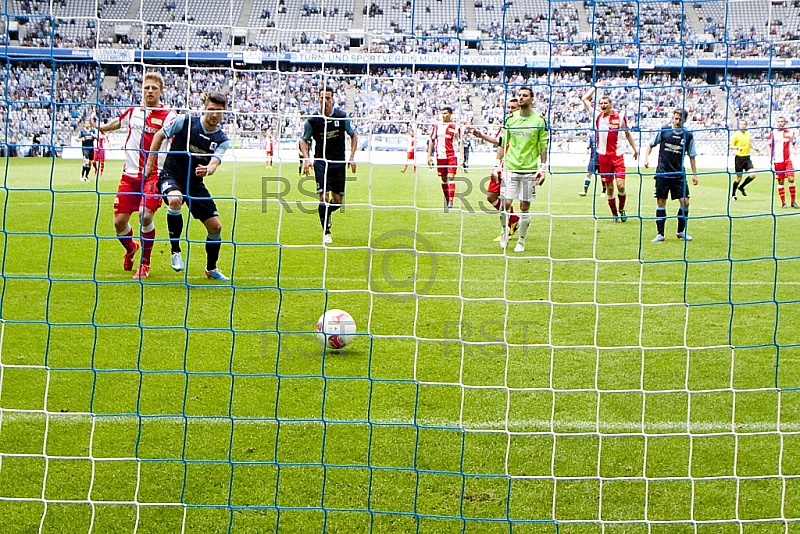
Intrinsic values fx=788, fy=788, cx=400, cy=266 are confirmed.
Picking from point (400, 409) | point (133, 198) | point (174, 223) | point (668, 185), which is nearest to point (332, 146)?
point (174, 223)

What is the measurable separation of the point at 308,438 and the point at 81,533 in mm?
1274

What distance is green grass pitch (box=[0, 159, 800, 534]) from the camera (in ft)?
11.8

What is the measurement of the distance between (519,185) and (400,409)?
18.5ft

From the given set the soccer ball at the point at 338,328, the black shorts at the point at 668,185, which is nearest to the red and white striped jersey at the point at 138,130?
the soccer ball at the point at 338,328

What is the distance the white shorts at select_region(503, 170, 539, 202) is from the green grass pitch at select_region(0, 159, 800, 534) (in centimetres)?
155

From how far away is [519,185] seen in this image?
9.80 meters

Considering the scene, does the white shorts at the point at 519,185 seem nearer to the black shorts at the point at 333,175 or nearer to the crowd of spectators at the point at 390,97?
the black shorts at the point at 333,175

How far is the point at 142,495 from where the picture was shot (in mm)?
3670

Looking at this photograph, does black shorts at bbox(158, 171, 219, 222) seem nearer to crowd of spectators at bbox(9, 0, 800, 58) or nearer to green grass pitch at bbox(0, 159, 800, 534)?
green grass pitch at bbox(0, 159, 800, 534)

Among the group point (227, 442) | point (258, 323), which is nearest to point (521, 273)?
point (258, 323)

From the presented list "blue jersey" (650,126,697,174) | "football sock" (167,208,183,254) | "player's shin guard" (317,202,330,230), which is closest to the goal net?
"football sock" (167,208,183,254)

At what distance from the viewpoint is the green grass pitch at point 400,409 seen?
3604mm

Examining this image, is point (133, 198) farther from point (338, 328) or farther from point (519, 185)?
point (519, 185)

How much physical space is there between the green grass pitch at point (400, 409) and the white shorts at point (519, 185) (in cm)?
155
